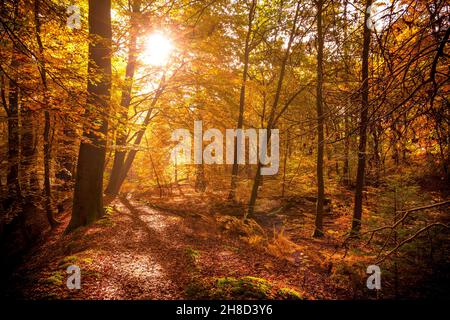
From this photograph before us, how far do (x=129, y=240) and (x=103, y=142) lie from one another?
3.14m

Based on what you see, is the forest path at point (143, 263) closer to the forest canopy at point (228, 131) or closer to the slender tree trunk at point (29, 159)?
the forest canopy at point (228, 131)

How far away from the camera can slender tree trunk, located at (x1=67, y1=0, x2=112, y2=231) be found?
23.3ft

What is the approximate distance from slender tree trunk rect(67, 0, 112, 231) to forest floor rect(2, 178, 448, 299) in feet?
1.94

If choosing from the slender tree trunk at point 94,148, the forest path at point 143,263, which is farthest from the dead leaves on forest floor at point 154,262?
the slender tree trunk at point 94,148

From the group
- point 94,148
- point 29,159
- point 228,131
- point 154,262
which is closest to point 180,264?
point 154,262

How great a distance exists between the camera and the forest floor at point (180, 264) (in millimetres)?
4172

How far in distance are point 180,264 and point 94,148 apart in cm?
460

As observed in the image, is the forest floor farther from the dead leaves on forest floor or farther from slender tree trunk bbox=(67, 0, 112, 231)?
slender tree trunk bbox=(67, 0, 112, 231)

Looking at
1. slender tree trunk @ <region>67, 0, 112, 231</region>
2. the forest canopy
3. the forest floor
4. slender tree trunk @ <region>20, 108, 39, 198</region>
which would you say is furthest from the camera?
slender tree trunk @ <region>20, 108, 39, 198</region>

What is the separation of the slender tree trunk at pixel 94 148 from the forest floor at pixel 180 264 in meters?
0.59

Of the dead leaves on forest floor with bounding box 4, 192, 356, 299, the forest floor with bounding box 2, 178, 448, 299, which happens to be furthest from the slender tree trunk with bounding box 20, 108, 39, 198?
the dead leaves on forest floor with bounding box 4, 192, 356, 299

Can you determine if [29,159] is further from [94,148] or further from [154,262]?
[154,262]
